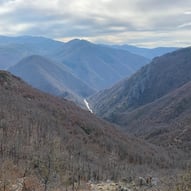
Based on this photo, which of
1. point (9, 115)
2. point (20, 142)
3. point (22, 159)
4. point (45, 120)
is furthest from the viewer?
point (45, 120)

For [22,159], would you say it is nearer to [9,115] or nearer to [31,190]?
[31,190]

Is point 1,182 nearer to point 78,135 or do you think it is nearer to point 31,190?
point 31,190

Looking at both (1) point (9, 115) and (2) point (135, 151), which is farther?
(2) point (135, 151)

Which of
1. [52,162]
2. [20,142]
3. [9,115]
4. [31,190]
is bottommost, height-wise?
[31,190]

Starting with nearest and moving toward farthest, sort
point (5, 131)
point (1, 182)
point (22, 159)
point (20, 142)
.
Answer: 1. point (1, 182)
2. point (22, 159)
3. point (20, 142)
4. point (5, 131)

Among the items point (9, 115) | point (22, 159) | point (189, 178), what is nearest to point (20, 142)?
point (22, 159)

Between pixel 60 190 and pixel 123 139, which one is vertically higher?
pixel 123 139
